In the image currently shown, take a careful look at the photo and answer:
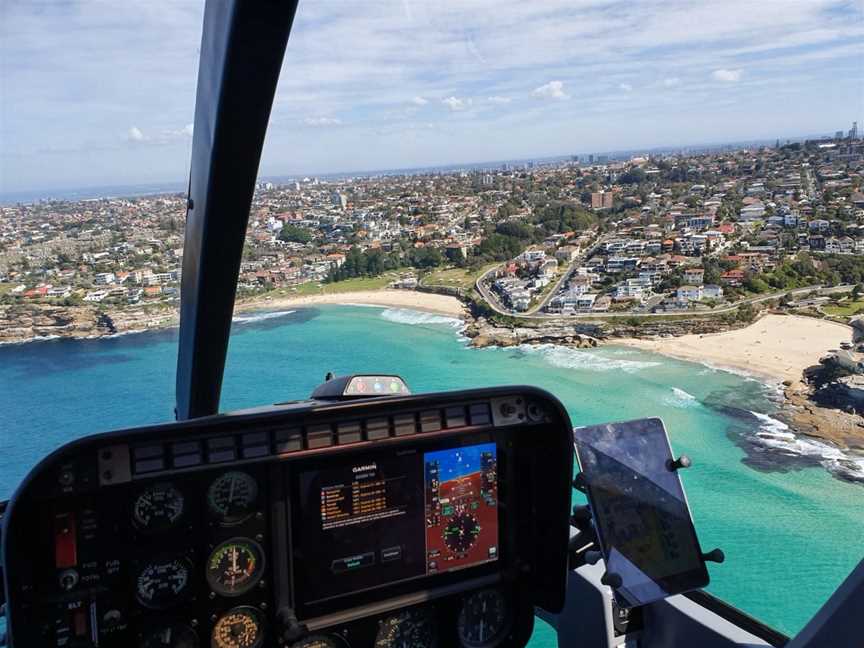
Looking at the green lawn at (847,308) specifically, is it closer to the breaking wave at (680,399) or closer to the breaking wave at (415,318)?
the breaking wave at (680,399)

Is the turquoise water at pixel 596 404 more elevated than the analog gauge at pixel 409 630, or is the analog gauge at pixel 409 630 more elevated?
the analog gauge at pixel 409 630

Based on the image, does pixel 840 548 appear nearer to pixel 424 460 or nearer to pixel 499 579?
pixel 499 579

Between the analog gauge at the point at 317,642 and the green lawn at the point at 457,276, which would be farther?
the green lawn at the point at 457,276

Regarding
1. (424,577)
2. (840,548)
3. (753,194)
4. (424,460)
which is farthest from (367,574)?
(753,194)

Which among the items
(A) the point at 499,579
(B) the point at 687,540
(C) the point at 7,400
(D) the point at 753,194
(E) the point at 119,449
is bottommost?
(C) the point at 7,400

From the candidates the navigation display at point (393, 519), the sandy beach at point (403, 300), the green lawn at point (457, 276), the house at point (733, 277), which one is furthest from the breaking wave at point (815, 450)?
the sandy beach at point (403, 300)

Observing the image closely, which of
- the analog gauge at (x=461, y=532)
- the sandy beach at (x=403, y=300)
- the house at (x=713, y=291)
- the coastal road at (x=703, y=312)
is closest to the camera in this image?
the analog gauge at (x=461, y=532)

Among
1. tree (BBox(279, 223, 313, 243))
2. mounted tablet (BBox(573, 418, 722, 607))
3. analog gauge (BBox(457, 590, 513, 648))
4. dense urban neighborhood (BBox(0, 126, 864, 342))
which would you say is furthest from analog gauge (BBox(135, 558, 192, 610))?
tree (BBox(279, 223, 313, 243))

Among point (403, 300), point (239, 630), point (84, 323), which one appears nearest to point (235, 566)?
point (239, 630)
